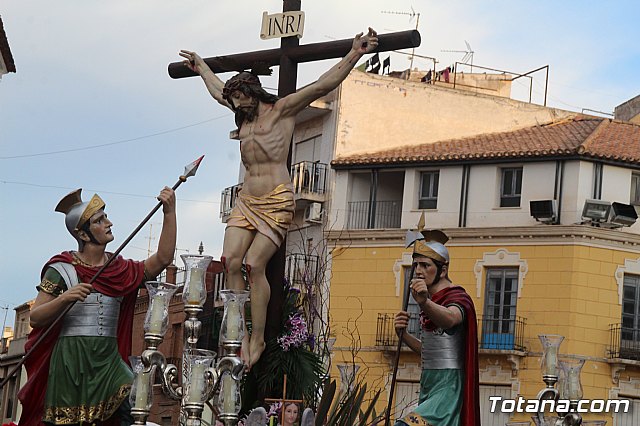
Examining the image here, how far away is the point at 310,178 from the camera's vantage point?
39125 mm

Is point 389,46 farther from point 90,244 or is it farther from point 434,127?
point 434,127

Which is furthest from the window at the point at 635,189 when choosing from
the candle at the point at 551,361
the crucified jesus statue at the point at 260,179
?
the crucified jesus statue at the point at 260,179

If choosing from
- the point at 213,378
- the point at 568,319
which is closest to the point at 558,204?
the point at 568,319

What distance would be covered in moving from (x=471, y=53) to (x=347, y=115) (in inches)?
201

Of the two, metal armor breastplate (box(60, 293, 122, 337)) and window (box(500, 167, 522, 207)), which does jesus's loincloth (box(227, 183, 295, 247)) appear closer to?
metal armor breastplate (box(60, 293, 122, 337))

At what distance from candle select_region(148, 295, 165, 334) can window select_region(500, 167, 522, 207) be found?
28925 mm

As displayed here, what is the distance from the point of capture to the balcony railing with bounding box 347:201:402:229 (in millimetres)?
38562

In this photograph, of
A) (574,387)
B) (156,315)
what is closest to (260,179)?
(156,315)

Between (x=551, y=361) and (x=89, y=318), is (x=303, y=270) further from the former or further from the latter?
(x=89, y=318)

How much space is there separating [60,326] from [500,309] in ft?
89.5

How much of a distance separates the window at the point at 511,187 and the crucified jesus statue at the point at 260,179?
26.7 m

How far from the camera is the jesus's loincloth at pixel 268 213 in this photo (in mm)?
10523

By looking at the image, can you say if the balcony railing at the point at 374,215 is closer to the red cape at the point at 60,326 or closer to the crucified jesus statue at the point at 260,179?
the crucified jesus statue at the point at 260,179

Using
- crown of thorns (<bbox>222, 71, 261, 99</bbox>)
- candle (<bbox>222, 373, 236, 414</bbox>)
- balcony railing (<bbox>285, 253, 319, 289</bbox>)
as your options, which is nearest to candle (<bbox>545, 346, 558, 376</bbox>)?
crown of thorns (<bbox>222, 71, 261, 99</bbox>)
